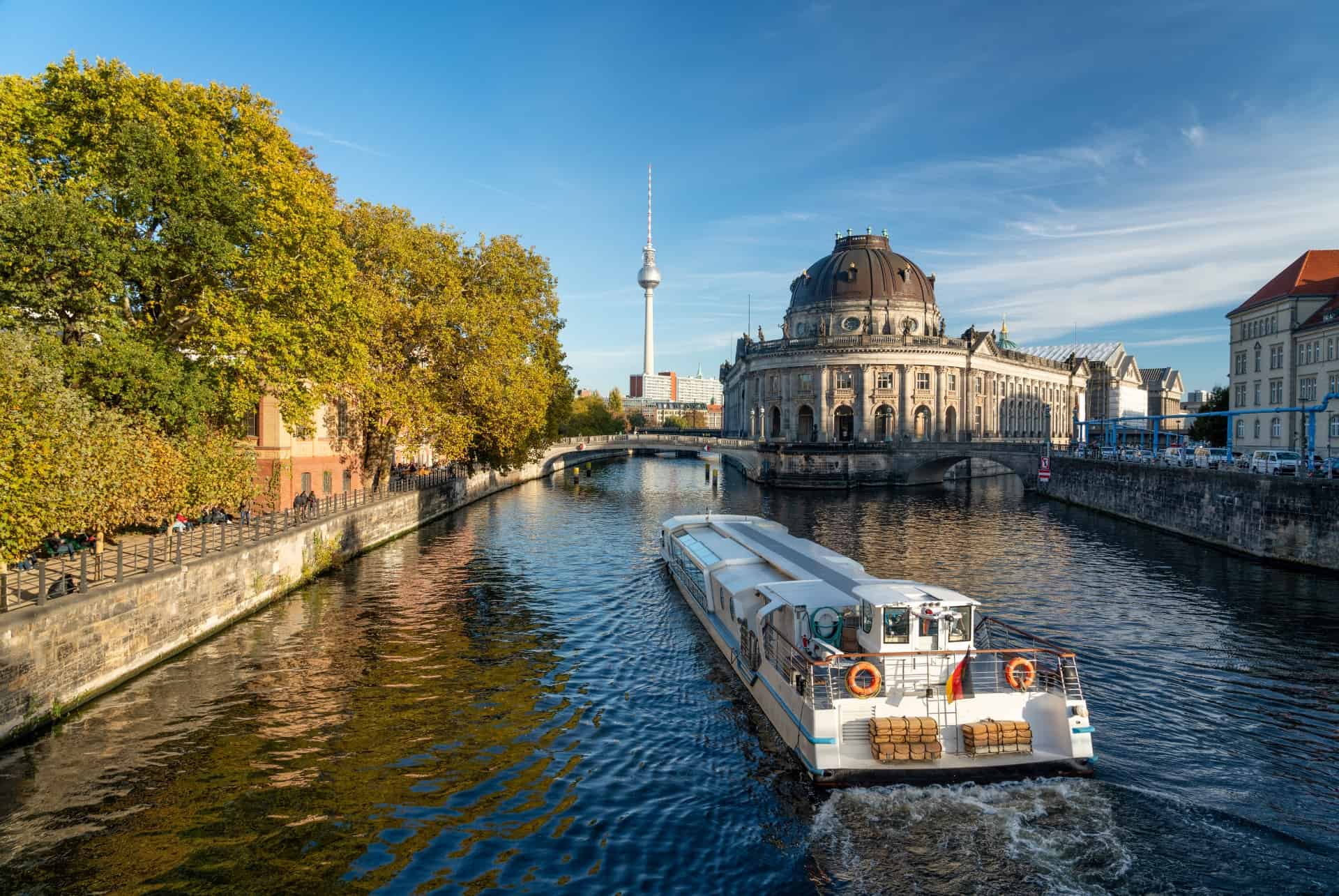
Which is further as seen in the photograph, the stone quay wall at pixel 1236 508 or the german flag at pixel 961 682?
the stone quay wall at pixel 1236 508

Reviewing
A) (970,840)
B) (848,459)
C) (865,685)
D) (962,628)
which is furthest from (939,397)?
(970,840)

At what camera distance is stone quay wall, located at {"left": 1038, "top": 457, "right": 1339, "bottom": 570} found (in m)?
40.3

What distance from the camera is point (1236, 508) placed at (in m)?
46.4

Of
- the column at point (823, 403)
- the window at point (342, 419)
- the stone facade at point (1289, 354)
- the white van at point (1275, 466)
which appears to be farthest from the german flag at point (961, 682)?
the column at point (823, 403)

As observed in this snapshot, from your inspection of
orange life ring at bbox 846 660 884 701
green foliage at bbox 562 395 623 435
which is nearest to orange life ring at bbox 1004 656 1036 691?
orange life ring at bbox 846 660 884 701

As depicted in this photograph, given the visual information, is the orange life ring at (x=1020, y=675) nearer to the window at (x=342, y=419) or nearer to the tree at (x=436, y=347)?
the tree at (x=436, y=347)

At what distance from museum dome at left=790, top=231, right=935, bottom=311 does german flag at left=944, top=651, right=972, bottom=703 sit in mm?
116650

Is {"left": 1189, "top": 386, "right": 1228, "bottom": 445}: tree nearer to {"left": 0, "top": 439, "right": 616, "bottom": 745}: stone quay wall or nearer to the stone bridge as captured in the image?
the stone bridge

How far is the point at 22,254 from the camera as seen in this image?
2445 centimetres

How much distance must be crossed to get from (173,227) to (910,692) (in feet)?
93.2

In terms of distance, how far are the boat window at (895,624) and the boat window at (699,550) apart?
13130 millimetres

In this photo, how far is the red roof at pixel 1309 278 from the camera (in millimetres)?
67188

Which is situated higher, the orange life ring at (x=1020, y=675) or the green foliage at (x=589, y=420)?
the green foliage at (x=589, y=420)

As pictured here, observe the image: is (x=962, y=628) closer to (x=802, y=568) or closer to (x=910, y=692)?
(x=910, y=692)
